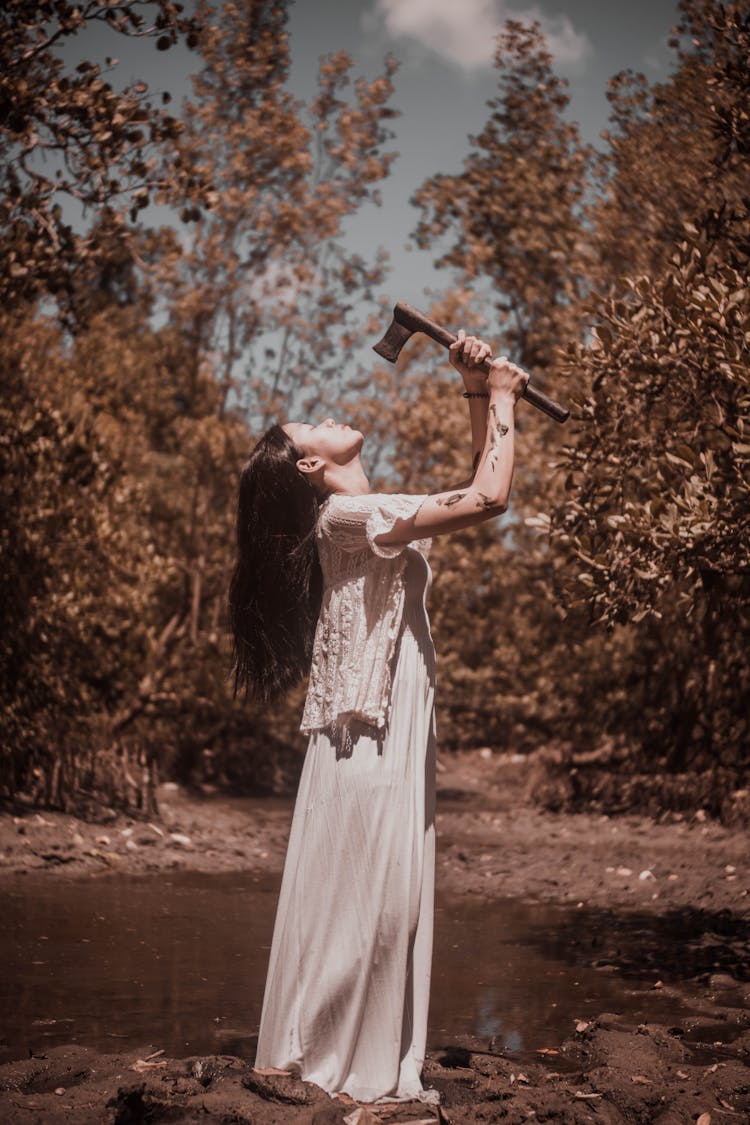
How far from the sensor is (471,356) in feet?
13.0

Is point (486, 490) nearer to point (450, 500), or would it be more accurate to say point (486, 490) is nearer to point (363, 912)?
point (450, 500)

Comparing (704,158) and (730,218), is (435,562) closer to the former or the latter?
(704,158)

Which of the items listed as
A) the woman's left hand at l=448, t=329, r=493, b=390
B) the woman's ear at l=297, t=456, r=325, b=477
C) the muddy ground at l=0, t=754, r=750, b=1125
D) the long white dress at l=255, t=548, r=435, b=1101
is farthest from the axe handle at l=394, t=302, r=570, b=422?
the muddy ground at l=0, t=754, r=750, b=1125

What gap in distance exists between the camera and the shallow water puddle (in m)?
4.95

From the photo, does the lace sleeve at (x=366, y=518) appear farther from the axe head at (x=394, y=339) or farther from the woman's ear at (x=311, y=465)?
the axe head at (x=394, y=339)

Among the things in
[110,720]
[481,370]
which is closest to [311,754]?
[481,370]

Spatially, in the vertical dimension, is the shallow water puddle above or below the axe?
below

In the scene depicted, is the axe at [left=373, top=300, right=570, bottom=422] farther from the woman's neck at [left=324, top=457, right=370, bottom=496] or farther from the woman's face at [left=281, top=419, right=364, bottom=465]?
the woman's neck at [left=324, top=457, right=370, bottom=496]

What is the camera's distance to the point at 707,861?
31.7 ft

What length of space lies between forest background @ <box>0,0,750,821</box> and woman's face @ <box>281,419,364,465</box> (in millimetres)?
1753

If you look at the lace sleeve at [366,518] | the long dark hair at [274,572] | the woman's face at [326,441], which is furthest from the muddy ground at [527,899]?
the woman's face at [326,441]

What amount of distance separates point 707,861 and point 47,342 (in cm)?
925

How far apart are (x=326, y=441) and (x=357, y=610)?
2.04 feet

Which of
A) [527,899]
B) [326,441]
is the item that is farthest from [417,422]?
[326,441]
